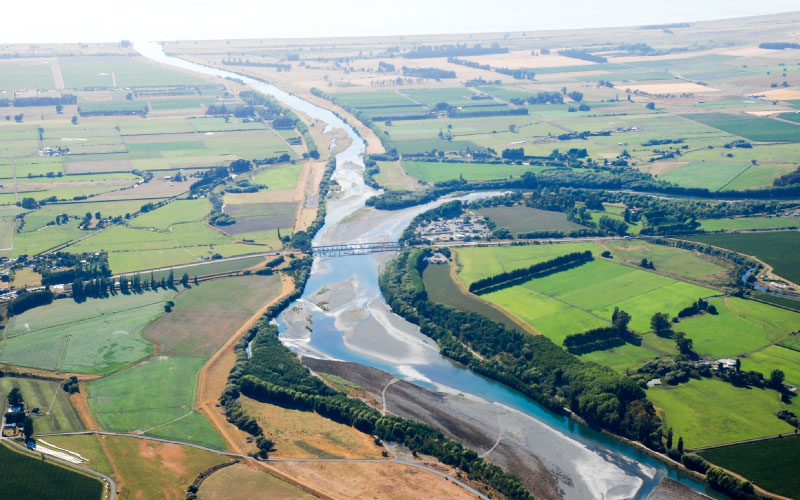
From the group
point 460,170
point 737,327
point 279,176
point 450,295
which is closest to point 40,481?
point 450,295

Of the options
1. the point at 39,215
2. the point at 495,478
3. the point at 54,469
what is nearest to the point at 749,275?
the point at 495,478

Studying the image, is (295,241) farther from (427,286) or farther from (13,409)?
(13,409)

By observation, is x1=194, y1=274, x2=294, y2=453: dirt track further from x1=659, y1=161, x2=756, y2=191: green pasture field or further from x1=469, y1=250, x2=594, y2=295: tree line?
x1=659, y1=161, x2=756, y2=191: green pasture field

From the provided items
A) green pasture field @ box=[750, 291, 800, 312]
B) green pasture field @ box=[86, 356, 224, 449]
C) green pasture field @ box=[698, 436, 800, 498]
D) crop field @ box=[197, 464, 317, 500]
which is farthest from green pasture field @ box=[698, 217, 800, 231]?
crop field @ box=[197, 464, 317, 500]

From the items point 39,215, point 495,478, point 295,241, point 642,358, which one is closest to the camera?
point 495,478

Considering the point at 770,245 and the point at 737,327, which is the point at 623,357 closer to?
the point at 737,327

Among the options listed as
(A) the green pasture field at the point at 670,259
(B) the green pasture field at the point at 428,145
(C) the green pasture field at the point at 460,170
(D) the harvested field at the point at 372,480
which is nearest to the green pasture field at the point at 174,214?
(C) the green pasture field at the point at 460,170

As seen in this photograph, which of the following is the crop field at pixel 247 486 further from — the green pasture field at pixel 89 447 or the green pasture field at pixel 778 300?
the green pasture field at pixel 778 300
